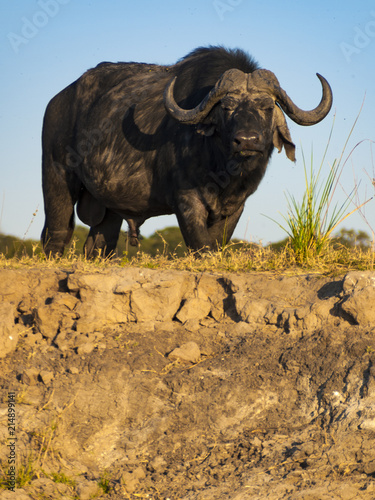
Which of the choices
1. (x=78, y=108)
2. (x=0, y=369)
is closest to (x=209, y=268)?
(x=0, y=369)

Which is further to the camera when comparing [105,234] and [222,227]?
[105,234]

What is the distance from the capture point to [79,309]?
17.1 ft

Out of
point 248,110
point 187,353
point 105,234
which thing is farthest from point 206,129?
point 105,234

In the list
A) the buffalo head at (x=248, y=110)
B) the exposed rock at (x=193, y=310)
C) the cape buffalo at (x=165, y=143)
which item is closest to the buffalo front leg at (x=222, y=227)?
the cape buffalo at (x=165, y=143)

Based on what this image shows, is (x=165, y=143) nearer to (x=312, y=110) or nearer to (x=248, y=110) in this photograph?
(x=248, y=110)

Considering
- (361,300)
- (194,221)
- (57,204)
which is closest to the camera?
(361,300)

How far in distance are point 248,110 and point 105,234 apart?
10.8 ft

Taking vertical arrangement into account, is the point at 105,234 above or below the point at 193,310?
above

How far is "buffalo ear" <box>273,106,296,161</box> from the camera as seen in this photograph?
707 centimetres

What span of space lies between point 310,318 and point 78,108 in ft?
16.3

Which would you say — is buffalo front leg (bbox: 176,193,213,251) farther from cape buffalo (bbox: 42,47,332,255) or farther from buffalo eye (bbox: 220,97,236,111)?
buffalo eye (bbox: 220,97,236,111)

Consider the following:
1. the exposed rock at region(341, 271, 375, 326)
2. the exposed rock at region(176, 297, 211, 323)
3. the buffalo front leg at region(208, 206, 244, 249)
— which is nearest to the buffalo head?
the buffalo front leg at region(208, 206, 244, 249)

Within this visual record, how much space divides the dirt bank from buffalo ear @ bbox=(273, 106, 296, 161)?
2183 mm

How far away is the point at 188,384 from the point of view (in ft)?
15.7
